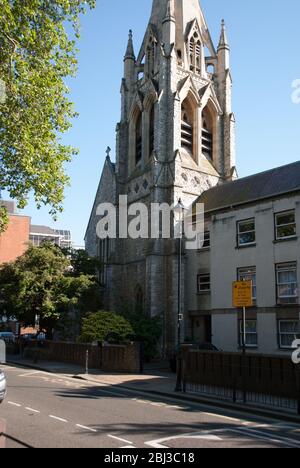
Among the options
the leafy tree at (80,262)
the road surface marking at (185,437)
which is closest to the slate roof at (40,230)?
the leafy tree at (80,262)

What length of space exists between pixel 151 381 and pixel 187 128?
2572 centimetres

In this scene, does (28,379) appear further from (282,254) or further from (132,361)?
(282,254)

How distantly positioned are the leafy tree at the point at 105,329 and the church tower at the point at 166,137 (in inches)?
268

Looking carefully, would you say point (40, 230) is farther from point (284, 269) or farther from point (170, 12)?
point (284, 269)

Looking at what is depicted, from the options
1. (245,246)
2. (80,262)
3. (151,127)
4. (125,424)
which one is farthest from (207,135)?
(125,424)

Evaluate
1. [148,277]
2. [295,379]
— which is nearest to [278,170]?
[148,277]

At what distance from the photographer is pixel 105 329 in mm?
25688

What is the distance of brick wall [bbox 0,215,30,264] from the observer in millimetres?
69000

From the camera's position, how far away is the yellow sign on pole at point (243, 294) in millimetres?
14938

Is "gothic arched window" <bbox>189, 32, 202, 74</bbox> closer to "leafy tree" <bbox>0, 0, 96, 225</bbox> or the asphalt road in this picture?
"leafy tree" <bbox>0, 0, 96, 225</bbox>

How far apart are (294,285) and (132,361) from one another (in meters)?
8.71

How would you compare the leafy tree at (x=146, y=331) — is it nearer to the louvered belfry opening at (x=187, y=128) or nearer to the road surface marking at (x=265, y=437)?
the louvered belfry opening at (x=187, y=128)

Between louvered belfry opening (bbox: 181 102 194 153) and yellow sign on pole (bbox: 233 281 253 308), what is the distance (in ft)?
83.9

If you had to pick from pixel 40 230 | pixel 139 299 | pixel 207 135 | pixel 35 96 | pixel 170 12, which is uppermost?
pixel 170 12
